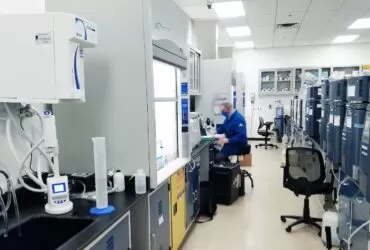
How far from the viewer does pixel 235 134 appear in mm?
4684

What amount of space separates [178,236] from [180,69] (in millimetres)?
1610

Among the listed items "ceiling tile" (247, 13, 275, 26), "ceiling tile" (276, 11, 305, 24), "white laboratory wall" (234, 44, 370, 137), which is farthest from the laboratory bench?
"white laboratory wall" (234, 44, 370, 137)

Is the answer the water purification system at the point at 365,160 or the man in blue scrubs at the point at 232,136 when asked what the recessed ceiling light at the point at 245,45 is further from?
the water purification system at the point at 365,160

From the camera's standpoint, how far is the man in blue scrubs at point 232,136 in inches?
183

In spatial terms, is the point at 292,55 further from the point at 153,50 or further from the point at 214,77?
the point at 153,50

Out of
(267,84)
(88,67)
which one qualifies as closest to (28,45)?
(88,67)

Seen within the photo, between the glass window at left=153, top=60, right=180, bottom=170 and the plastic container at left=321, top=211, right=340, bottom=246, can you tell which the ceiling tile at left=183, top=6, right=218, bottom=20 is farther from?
the plastic container at left=321, top=211, right=340, bottom=246

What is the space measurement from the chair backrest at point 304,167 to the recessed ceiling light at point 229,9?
3113 millimetres

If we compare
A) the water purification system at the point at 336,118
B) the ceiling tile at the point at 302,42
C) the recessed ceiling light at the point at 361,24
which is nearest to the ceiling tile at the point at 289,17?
the recessed ceiling light at the point at 361,24

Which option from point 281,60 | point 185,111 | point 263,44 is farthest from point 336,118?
point 281,60

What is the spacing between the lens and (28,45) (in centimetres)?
164

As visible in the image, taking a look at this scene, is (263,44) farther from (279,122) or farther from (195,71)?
(195,71)

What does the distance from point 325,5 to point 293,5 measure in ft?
2.02

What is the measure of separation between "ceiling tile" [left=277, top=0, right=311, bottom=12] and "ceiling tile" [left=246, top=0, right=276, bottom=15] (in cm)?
13
